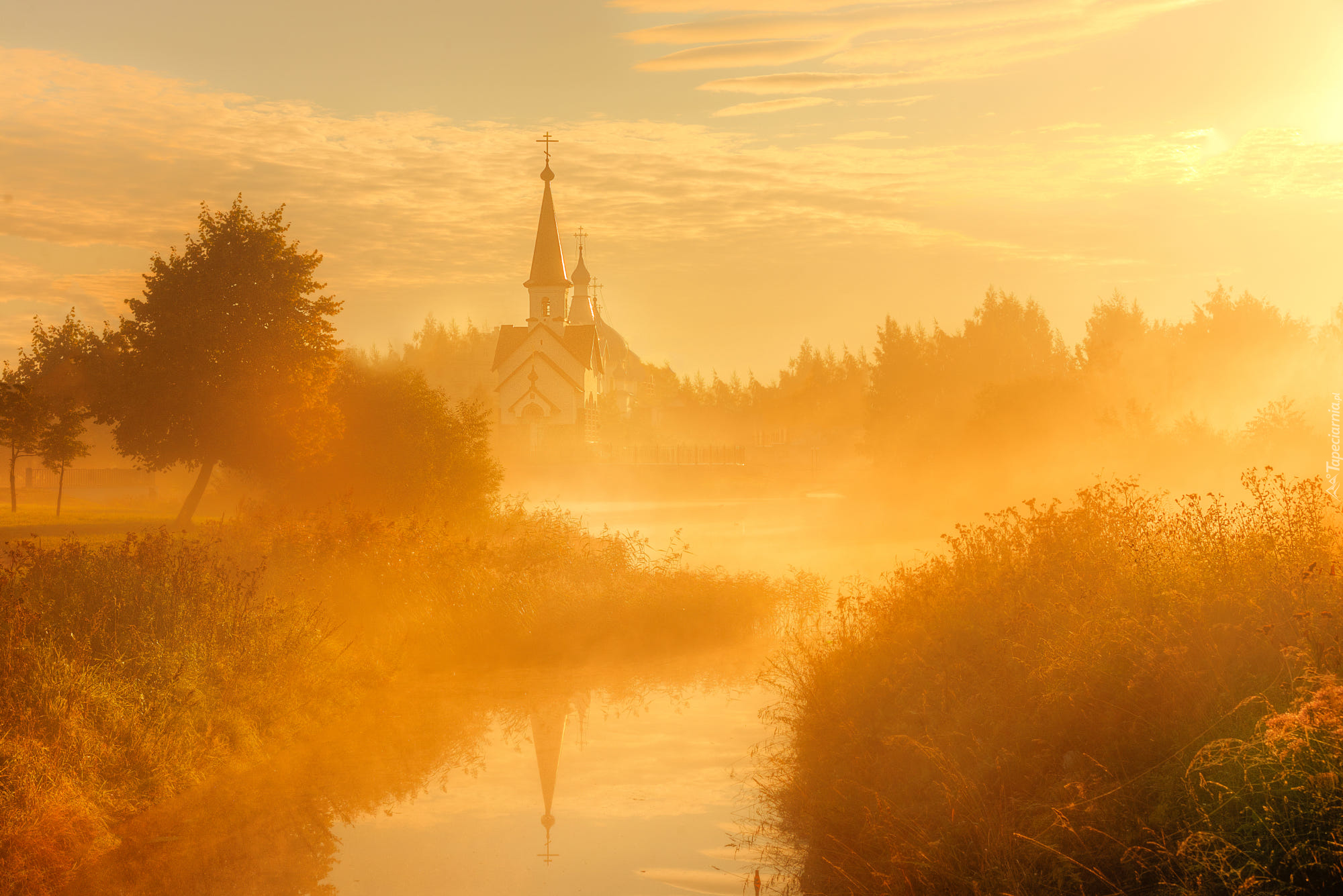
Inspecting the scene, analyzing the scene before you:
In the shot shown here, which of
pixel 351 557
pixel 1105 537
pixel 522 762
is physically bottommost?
pixel 522 762

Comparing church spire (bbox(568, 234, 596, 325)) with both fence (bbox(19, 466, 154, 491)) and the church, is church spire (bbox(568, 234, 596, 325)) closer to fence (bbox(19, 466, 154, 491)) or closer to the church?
the church

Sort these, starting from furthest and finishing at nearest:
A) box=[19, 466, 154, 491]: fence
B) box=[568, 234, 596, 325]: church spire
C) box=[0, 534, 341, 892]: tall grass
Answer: box=[568, 234, 596, 325]: church spire → box=[19, 466, 154, 491]: fence → box=[0, 534, 341, 892]: tall grass

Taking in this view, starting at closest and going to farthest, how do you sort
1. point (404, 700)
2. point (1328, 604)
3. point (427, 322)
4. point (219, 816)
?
point (1328, 604) → point (219, 816) → point (404, 700) → point (427, 322)

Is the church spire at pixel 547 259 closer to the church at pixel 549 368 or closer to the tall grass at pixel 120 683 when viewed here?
the church at pixel 549 368

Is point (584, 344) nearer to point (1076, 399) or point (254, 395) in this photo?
point (1076, 399)

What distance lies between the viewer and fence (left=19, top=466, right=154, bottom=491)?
206 feet

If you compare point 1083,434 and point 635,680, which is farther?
point 1083,434

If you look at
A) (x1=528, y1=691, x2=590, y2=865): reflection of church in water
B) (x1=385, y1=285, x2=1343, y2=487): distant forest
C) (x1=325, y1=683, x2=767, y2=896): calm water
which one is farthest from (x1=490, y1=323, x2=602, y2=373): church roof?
(x1=325, y1=683, x2=767, y2=896): calm water

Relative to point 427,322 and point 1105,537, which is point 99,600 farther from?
point 427,322

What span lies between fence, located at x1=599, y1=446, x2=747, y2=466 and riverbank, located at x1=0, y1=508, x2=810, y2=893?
51.9 m

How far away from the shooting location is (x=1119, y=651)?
819 cm

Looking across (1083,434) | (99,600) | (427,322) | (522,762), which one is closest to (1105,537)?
(522,762)

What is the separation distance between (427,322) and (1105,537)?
150045 millimetres

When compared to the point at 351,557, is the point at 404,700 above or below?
below
